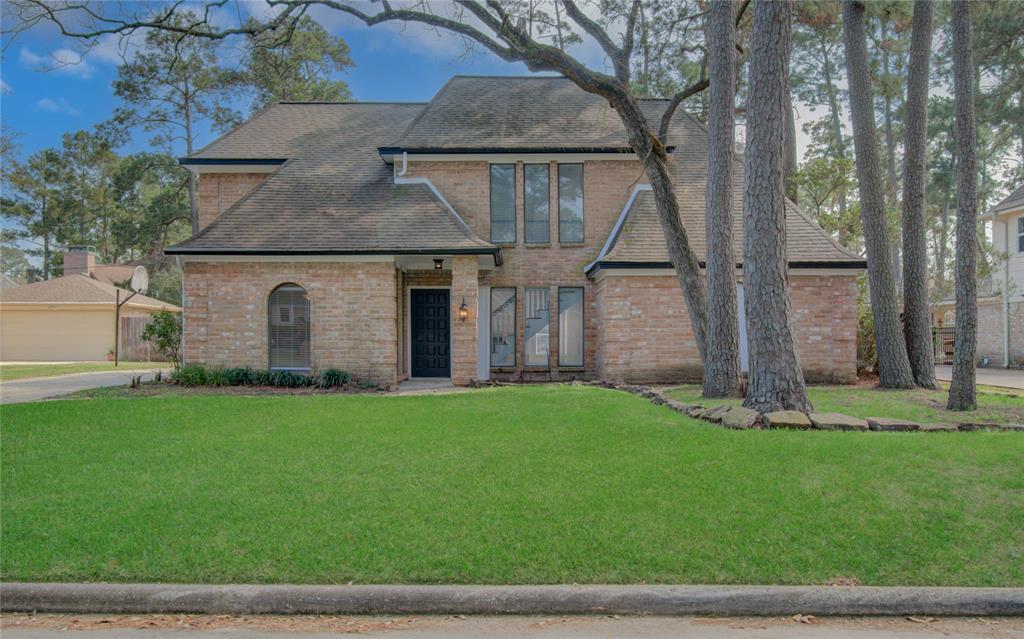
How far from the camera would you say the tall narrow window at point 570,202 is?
56.5 feet

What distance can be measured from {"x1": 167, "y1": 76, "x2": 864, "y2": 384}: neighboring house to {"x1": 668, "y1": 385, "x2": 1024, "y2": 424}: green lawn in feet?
Answer: 9.77

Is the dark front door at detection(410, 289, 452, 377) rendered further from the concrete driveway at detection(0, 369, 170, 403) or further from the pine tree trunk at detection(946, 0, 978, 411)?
the pine tree trunk at detection(946, 0, 978, 411)

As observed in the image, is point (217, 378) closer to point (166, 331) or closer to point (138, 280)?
point (166, 331)

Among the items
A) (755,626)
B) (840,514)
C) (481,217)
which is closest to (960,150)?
(840,514)

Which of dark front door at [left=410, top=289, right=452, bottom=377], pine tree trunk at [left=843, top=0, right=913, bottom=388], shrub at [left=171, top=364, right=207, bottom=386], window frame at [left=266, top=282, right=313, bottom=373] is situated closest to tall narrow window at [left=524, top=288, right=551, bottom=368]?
dark front door at [left=410, top=289, right=452, bottom=377]

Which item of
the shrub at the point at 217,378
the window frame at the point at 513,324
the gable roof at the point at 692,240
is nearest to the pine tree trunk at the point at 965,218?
the gable roof at the point at 692,240

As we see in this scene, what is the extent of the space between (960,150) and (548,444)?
6842 millimetres

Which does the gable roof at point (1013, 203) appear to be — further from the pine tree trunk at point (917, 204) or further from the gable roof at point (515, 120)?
the gable roof at point (515, 120)

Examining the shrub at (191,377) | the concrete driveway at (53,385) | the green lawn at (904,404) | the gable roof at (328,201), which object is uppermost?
the gable roof at (328,201)

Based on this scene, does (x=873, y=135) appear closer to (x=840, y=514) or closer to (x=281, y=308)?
(x=840, y=514)

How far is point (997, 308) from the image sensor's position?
23875 millimetres

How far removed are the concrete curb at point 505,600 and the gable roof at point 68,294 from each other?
27.5 m

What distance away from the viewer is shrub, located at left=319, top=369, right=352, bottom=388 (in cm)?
1430

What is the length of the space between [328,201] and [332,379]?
4629 mm
